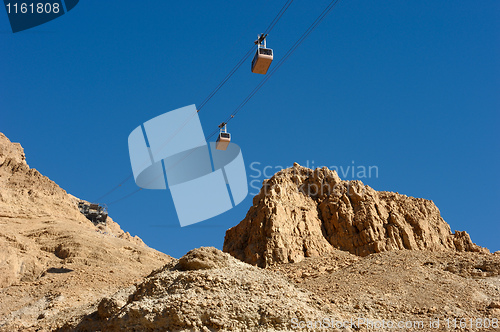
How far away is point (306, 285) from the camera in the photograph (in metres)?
25.8

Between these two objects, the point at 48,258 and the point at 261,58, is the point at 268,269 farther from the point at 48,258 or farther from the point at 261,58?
the point at 261,58

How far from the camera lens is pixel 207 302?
1575cm

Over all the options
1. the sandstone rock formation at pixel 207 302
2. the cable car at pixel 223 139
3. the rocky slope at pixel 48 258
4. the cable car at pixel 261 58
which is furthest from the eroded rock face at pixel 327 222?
the cable car at pixel 261 58

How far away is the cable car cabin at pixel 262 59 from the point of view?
18812 millimetres

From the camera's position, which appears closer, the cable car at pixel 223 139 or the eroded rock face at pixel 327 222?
the cable car at pixel 223 139

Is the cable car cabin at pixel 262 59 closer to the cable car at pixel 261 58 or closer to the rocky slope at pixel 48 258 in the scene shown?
the cable car at pixel 261 58

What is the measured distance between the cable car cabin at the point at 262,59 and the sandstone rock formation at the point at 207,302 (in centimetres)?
729

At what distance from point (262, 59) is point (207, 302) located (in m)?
9.21

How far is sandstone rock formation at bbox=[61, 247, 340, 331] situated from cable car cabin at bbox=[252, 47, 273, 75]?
7287mm

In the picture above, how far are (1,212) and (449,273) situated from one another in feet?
94.0

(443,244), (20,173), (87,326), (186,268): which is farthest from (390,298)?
(20,173)

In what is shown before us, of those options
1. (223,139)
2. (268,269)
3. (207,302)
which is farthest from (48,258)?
(207,302)

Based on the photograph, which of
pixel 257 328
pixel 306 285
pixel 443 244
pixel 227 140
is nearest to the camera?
pixel 257 328

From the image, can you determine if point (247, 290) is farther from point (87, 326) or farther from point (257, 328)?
point (87, 326)
